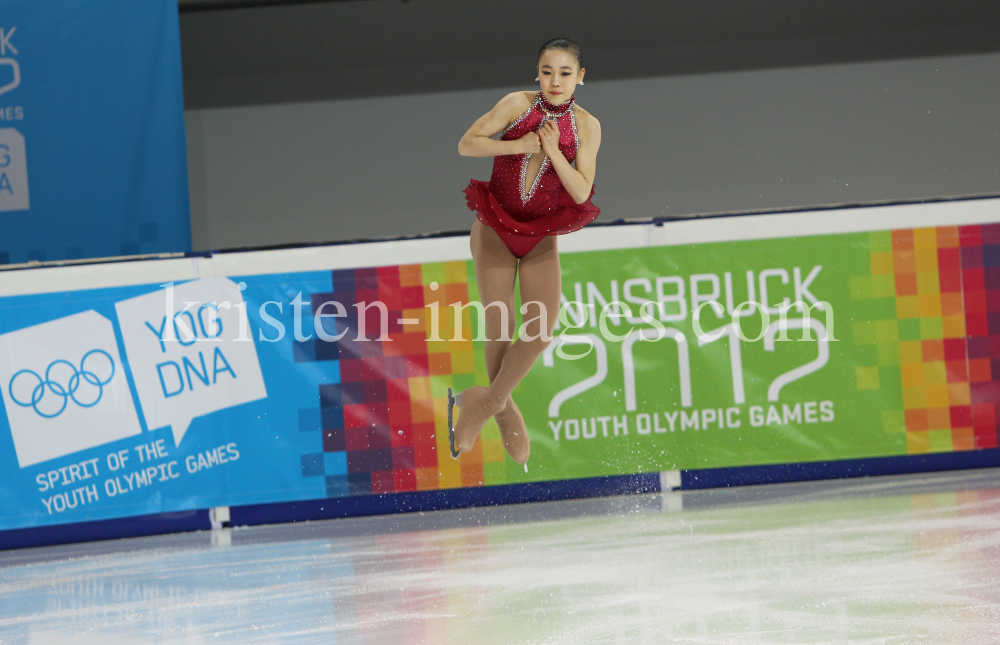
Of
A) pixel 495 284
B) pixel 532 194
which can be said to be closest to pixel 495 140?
pixel 532 194

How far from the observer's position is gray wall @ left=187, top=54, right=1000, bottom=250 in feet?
29.2

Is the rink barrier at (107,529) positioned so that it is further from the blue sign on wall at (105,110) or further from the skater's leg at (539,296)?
the skater's leg at (539,296)

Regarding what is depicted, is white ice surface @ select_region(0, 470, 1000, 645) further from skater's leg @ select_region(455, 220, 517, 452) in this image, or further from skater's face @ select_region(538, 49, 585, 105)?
skater's face @ select_region(538, 49, 585, 105)

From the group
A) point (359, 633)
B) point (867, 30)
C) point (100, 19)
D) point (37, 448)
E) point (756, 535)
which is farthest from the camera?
point (867, 30)

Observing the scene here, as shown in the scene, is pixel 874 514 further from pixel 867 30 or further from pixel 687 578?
pixel 867 30

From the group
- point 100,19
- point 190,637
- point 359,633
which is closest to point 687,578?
point 359,633

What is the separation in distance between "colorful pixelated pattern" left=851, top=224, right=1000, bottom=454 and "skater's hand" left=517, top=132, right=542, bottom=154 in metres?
4.18

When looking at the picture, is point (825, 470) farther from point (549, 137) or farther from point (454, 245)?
point (549, 137)

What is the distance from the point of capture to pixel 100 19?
6969 millimetres

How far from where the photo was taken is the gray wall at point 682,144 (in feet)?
Result: 29.2

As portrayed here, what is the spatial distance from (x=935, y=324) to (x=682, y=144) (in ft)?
11.2

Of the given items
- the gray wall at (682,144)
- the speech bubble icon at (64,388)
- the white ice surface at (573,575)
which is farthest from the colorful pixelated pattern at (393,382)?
the gray wall at (682,144)

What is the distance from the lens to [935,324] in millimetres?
6188

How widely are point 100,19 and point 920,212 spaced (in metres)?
5.99
